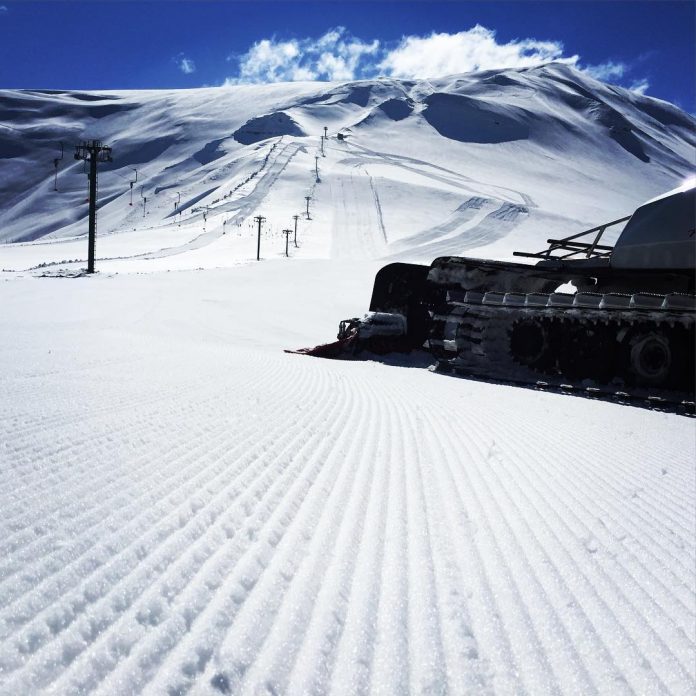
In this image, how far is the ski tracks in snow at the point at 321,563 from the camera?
1276mm

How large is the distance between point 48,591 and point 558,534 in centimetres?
187

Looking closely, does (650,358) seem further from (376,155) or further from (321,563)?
(376,155)

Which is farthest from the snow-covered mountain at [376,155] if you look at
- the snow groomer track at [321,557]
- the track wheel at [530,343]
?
the snow groomer track at [321,557]

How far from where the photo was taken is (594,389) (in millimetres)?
6324

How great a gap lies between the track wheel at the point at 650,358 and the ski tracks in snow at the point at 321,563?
3572mm

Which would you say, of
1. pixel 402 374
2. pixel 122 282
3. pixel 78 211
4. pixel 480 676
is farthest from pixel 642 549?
pixel 78 211

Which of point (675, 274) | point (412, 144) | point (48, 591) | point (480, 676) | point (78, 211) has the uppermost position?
point (412, 144)

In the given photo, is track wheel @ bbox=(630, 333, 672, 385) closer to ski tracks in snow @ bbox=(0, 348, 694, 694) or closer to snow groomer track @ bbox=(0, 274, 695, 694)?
snow groomer track @ bbox=(0, 274, 695, 694)

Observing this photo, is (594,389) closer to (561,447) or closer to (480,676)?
(561,447)

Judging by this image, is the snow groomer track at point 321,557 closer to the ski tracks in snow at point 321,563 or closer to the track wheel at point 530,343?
the ski tracks in snow at point 321,563

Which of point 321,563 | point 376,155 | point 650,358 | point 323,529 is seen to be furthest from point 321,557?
point 376,155

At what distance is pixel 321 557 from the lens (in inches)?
69.1

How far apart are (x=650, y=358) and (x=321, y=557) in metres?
6.09

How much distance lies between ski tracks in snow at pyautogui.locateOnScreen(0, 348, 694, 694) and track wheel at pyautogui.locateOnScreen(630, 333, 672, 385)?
357 cm
